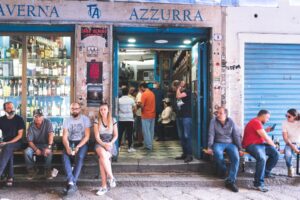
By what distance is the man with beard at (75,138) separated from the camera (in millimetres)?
6543

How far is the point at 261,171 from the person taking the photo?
21.7ft

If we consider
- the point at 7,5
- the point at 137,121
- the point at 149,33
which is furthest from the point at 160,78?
the point at 7,5

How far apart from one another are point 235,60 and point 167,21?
1.60 meters

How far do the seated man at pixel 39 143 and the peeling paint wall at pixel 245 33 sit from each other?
11.9 ft

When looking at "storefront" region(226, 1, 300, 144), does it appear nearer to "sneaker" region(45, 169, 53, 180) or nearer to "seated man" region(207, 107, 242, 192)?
"seated man" region(207, 107, 242, 192)

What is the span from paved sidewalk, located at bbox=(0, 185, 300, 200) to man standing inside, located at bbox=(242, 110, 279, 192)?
30cm

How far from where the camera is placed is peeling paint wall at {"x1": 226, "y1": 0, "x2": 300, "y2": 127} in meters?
7.75

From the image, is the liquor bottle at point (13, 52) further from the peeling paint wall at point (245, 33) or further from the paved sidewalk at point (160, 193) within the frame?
the peeling paint wall at point (245, 33)

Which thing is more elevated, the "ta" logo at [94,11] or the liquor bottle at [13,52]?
the "ta" logo at [94,11]

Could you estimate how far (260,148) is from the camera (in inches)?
270

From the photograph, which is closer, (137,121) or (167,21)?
(167,21)

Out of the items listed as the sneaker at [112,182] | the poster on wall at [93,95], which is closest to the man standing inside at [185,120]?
the poster on wall at [93,95]

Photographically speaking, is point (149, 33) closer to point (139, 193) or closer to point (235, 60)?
point (235, 60)

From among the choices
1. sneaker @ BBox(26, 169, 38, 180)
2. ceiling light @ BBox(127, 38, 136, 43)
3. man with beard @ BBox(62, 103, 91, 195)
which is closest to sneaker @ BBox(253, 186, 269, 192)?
man with beard @ BBox(62, 103, 91, 195)
